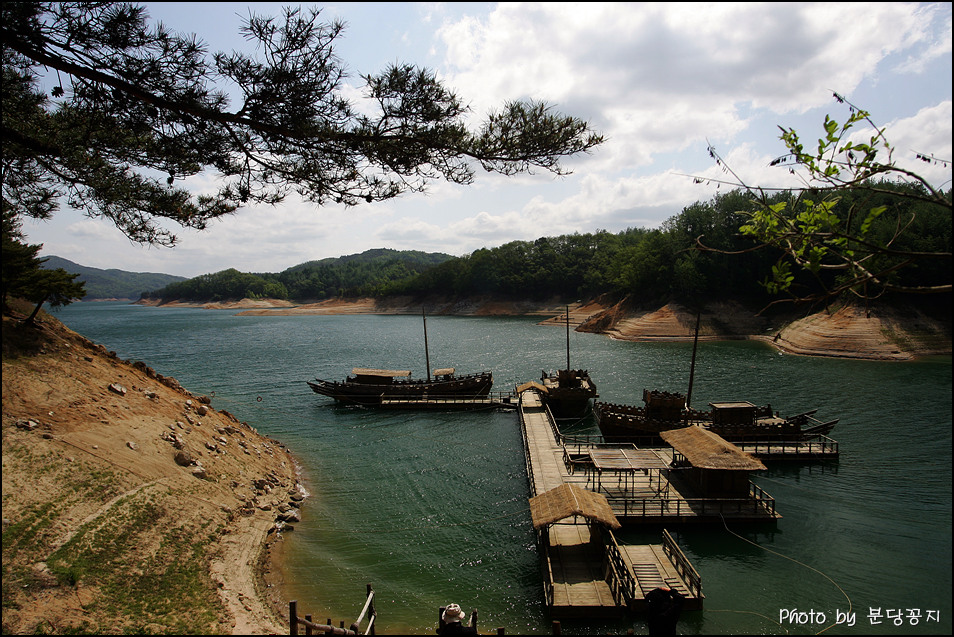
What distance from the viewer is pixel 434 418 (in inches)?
1494

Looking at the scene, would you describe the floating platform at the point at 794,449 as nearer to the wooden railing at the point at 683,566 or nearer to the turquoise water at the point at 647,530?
the turquoise water at the point at 647,530

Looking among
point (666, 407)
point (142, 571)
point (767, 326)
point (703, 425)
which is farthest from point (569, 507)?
point (767, 326)

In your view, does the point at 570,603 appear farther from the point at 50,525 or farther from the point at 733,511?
the point at 50,525

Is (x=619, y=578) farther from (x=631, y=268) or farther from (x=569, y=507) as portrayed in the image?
(x=631, y=268)

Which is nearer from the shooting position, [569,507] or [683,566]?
[683,566]

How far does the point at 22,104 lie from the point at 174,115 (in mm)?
3994

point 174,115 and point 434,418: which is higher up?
point 174,115

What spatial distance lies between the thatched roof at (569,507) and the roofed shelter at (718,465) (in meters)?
5.77

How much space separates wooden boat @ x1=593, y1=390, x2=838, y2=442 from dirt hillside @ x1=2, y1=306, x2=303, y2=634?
17791mm

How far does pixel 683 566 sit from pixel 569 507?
394 centimetres

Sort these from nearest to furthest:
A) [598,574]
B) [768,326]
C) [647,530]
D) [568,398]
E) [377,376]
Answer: [598,574] → [647,530] → [568,398] → [377,376] → [768,326]

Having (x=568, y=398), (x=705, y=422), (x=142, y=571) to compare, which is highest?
(x=568, y=398)

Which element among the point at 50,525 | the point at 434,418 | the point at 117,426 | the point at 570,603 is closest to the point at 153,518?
the point at 50,525

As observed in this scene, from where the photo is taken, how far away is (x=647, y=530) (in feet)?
66.3
